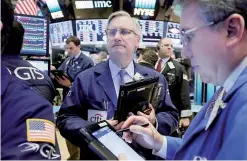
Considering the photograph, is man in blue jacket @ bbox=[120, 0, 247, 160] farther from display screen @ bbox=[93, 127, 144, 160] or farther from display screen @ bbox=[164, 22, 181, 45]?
display screen @ bbox=[164, 22, 181, 45]

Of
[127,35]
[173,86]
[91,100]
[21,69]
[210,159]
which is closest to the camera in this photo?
[210,159]

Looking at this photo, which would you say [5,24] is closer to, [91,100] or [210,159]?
[210,159]

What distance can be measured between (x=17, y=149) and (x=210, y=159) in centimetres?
60

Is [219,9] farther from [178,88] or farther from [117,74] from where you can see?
[178,88]

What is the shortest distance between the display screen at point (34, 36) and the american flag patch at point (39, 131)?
2657 mm

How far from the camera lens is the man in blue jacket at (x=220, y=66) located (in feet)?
3.39

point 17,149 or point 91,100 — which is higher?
point 17,149

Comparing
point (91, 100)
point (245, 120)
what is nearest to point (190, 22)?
point (245, 120)

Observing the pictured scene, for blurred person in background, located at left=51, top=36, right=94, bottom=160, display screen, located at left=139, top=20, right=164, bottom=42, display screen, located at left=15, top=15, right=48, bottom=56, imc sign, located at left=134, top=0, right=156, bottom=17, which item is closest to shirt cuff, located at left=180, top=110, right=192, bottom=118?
display screen, located at left=15, top=15, right=48, bottom=56

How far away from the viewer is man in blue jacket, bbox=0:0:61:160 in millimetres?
968

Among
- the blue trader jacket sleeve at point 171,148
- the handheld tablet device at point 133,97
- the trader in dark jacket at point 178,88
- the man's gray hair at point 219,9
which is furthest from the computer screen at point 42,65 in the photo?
the man's gray hair at point 219,9

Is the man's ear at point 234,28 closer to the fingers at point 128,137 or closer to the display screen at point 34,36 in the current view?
the fingers at point 128,137

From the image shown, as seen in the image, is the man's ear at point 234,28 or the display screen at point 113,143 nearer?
the man's ear at point 234,28

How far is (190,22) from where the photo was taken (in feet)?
4.12
